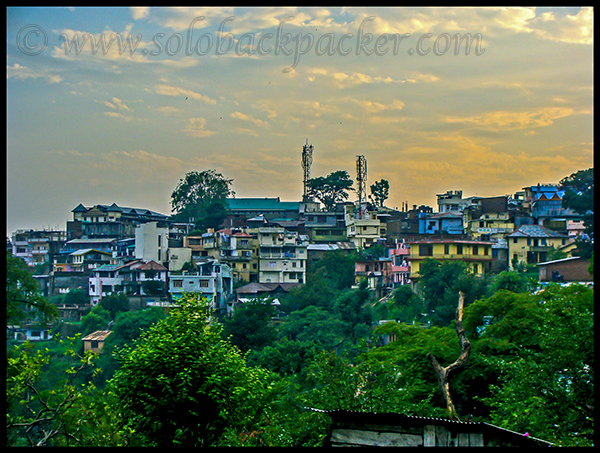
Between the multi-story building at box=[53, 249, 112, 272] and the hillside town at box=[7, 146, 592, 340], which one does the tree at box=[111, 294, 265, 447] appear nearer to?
the hillside town at box=[7, 146, 592, 340]

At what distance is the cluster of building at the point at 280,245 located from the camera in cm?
3212

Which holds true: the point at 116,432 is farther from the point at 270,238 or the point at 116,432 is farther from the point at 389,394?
the point at 270,238

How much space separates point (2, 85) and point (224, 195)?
48.9 m

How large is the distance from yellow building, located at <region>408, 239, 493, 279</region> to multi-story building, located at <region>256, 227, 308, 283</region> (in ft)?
27.9

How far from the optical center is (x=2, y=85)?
2594 millimetres

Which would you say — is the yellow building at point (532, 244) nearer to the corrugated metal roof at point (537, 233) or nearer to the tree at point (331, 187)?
the corrugated metal roof at point (537, 233)

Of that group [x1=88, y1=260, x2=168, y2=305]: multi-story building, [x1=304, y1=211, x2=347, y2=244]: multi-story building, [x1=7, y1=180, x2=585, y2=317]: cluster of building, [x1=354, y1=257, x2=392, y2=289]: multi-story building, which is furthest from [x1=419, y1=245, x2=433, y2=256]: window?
[x1=88, y1=260, x2=168, y2=305]: multi-story building

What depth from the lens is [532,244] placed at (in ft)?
105

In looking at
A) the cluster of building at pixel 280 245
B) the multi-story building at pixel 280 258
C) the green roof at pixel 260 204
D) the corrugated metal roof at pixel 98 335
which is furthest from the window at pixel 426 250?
the green roof at pixel 260 204

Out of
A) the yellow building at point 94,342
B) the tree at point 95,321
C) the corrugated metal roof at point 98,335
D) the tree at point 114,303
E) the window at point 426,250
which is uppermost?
the window at point 426,250

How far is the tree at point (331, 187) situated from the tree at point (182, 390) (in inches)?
1590

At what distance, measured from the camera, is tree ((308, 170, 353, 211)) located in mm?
48688

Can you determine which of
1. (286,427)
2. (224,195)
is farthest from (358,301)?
(224,195)

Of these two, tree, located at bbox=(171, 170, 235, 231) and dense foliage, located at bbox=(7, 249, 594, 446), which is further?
tree, located at bbox=(171, 170, 235, 231)
